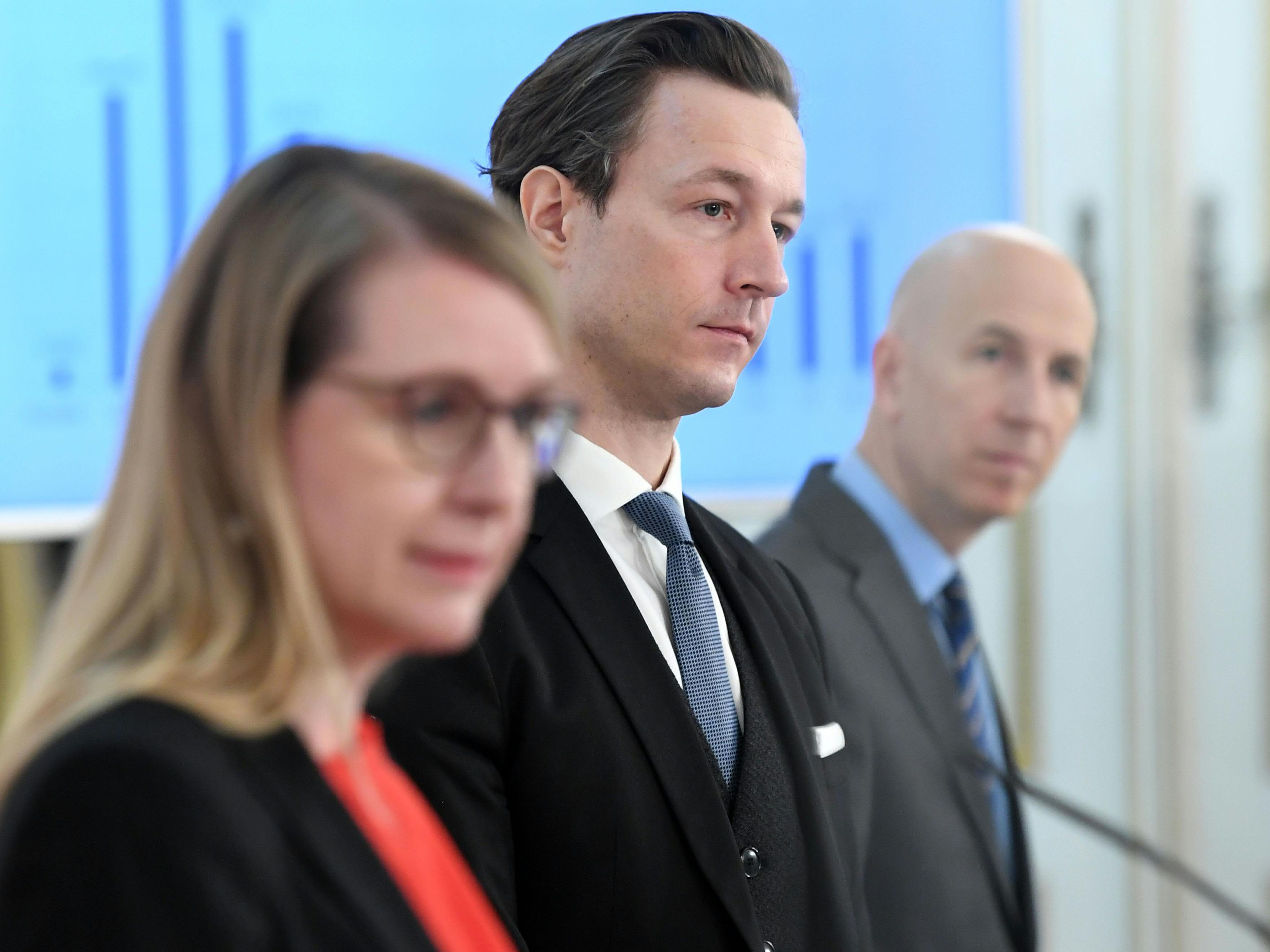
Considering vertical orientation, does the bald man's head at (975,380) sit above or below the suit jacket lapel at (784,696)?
above

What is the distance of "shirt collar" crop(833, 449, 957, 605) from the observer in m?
1.28

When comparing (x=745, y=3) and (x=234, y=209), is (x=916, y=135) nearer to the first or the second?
(x=745, y=3)

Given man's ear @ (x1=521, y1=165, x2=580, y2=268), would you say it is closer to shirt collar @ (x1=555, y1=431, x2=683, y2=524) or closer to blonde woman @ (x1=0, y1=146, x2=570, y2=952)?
shirt collar @ (x1=555, y1=431, x2=683, y2=524)

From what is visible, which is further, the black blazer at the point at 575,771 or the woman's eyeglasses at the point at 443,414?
the black blazer at the point at 575,771

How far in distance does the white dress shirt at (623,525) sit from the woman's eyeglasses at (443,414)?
42cm

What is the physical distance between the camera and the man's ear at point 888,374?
1308 millimetres

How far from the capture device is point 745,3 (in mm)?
1862

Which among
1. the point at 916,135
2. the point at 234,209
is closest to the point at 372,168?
the point at 234,209

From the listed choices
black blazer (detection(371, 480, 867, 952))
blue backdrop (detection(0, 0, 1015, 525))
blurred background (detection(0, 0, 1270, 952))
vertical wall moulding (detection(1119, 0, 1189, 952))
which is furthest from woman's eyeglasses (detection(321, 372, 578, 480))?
vertical wall moulding (detection(1119, 0, 1189, 952))

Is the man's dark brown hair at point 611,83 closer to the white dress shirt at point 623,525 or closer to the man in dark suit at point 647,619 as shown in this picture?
the man in dark suit at point 647,619

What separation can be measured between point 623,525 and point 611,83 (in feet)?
1.07

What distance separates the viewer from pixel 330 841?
486 millimetres

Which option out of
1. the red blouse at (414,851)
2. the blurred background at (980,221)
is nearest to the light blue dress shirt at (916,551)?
the blurred background at (980,221)

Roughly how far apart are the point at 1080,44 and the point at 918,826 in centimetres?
155
